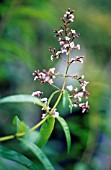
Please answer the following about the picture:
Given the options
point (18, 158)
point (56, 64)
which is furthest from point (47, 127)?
point (56, 64)

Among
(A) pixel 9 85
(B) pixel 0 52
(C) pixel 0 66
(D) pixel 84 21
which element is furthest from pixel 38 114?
(B) pixel 0 52

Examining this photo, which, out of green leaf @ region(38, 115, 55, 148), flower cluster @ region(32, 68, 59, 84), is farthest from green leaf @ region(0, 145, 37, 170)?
flower cluster @ region(32, 68, 59, 84)

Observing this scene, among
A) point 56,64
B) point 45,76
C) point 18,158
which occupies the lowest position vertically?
point 18,158

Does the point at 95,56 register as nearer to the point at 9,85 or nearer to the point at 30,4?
the point at 9,85

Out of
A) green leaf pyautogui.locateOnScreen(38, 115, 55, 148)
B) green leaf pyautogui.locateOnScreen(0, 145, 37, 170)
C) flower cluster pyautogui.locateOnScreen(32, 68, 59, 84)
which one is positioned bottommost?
green leaf pyautogui.locateOnScreen(0, 145, 37, 170)

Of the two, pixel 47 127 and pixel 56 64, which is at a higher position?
pixel 56 64

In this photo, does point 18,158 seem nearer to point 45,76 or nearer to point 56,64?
point 45,76

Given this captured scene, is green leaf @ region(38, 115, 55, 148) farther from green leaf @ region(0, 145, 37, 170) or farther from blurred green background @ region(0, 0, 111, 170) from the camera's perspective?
blurred green background @ region(0, 0, 111, 170)

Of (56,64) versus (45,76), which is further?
(56,64)
